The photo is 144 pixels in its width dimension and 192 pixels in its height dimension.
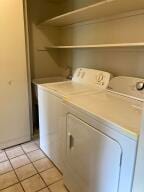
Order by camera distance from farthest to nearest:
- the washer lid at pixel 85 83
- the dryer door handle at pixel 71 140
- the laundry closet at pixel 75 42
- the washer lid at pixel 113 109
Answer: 1. the washer lid at pixel 85 83
2. the laundry closet at pixel 75 42
3. the dryer door handle at pixel 71 140
4. the washer lid at pixel 113 109

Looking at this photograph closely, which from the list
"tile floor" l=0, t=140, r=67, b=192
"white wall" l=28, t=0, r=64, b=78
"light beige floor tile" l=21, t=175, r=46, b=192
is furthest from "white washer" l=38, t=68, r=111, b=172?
"white wall" l=28, t=0, r=64, b=78

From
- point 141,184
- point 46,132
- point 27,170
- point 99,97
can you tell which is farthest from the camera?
point 46,132

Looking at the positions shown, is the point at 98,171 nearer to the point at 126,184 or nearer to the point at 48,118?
the point at 126,184

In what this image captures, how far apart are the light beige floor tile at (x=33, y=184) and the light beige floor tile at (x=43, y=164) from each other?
131 millimetres

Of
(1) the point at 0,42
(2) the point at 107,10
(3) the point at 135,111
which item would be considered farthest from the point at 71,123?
(1) the point at 0,42

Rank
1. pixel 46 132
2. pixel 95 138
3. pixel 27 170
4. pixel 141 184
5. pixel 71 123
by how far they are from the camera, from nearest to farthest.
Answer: pixel 141 184 < pixel 95 138 < pixel 71 123 < pixel 27 170 < pixel 46 132

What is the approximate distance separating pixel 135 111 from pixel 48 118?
1109 millimetres

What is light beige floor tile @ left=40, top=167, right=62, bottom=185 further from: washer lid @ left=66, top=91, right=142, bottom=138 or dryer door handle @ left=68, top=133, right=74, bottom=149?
washer lid @ left=66, top=91, right=142, bottom=138

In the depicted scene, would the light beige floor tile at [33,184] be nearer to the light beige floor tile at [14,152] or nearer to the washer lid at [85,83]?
the light beige floor tile at [14,152]

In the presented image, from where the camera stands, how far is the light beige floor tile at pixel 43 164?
6.64ft

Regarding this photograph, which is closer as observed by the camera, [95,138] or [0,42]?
[95,138]

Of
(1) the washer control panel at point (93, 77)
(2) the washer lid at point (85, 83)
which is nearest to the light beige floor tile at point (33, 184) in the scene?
(2) the washer lid at point (85, 83)

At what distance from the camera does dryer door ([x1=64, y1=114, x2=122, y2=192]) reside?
1.11 meters

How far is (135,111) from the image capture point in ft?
4.10
